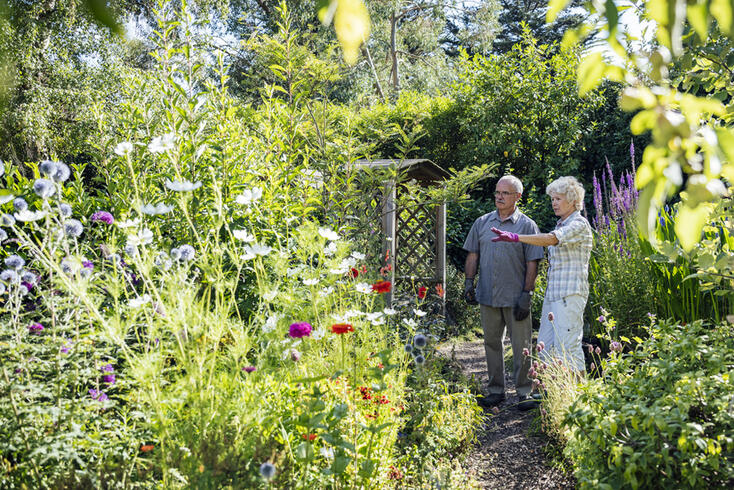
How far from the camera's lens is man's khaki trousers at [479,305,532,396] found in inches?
Answer: 173

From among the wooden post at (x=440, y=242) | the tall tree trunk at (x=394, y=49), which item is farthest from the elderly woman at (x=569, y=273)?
the tall tree trunk at (x=394, y=49)

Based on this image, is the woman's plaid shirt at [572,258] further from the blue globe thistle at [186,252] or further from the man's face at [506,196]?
the blue globe thistle at [186,252]

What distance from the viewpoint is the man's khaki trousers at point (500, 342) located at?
14.4 feet

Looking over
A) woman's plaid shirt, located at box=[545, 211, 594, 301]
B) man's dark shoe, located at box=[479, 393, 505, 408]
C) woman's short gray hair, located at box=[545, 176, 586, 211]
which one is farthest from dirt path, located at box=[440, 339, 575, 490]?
woman's short gray hair, located at box=[545, 176, 586, 211]

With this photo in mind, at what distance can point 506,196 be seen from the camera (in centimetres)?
438

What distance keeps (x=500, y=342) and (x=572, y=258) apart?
0.93 metres

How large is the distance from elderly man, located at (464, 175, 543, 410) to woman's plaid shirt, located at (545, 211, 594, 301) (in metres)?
0.22

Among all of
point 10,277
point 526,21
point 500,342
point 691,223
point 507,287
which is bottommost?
point 500,342

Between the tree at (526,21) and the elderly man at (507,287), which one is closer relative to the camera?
the elderly man at (507,287)

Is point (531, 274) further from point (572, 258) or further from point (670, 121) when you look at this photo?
point (670, 121)

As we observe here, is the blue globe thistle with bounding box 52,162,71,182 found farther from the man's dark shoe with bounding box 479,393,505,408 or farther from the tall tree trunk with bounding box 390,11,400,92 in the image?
the tall tree trunk with bounding box 390,11,400,92

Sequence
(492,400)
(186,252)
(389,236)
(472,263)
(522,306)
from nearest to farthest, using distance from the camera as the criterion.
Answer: (186,252)
(522,306)
(492,400)
(472,263)
(389,236)

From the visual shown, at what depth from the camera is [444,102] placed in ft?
30.9

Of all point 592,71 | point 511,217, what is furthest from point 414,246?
point 592,71
